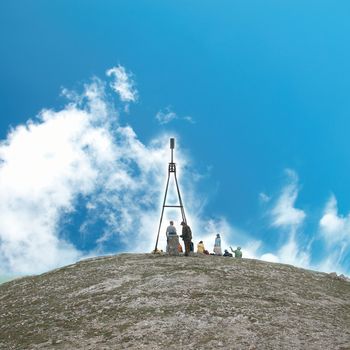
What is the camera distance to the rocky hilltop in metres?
20.2

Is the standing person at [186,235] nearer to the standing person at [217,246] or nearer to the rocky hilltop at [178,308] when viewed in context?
the rocky hilltop at [178,308]

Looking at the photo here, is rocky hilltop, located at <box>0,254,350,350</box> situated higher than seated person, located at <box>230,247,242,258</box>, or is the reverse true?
seated person, located at <box>230,247,242,258</box>

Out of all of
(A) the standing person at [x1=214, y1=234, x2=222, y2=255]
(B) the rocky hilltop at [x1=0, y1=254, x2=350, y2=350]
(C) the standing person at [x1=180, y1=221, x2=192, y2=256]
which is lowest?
(B) the rocky hilltop at [x1=0, y1=254, x2=350, y2=350]

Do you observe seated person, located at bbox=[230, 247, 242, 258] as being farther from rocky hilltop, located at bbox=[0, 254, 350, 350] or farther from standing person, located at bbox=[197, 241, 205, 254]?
rocky hilltop, located at bbox=[0, 254, 350, 350]

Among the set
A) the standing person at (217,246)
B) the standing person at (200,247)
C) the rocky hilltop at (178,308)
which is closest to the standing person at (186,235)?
the rocky hilltop at (178,308)

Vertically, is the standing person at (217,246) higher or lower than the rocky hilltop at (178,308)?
higher

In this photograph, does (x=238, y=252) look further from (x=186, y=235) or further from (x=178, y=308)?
(x=178, y=308)

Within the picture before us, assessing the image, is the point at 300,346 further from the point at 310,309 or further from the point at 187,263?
the point at 187,263

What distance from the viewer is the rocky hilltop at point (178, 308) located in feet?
66.1

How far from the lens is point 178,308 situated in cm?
2295

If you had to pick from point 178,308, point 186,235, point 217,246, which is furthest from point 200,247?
point 178,308

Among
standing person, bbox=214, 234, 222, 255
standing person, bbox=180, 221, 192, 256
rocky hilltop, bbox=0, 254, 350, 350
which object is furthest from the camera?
standing person, bbox=214, 234, 222, 255

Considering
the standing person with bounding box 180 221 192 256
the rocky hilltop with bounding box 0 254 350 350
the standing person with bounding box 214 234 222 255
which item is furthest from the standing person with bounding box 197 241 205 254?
the rocky hilltop with bounding box 0 254 350 350

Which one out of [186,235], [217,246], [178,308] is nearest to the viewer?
[178,308]
